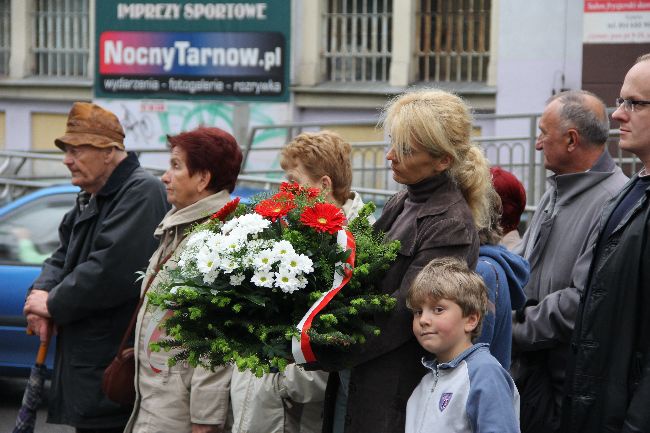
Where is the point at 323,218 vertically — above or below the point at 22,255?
above

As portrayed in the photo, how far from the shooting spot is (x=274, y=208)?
3.60 m

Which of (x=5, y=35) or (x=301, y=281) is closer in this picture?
(x=301, y=281)

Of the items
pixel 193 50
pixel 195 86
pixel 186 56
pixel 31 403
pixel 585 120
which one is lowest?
pixel 31 403

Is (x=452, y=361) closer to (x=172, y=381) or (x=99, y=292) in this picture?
(x=172, y=381)

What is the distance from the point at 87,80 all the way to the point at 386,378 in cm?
1801

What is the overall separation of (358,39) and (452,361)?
1572 centimetres

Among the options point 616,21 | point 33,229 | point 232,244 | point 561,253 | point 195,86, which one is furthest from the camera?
point 195,86

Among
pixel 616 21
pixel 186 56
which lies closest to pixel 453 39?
pixel 616 21

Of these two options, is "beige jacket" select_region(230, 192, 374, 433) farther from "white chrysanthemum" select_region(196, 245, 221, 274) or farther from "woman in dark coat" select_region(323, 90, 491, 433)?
"white chrysanthemum" select_region(196, 245, 221, 274)

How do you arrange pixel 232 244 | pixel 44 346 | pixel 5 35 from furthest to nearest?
pixel 5 35
pixel 44 346
pixel 232 244

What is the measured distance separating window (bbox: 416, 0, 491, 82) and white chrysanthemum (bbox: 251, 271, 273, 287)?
582 inches

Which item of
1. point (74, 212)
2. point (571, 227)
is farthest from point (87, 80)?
point (571, 227)

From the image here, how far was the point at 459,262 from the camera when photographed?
3.51 meters

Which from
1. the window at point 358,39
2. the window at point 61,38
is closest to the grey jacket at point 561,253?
the window at point 358,39
